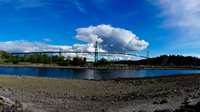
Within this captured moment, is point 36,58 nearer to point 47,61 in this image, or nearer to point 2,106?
point 47,61

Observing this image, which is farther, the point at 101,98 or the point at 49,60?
the point at 49,60

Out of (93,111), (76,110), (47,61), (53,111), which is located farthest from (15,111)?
(47,61)

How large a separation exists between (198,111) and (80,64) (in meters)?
102

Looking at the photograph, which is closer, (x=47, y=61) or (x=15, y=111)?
(x=15, y=111)

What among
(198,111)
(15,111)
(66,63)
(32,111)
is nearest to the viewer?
(198,111)

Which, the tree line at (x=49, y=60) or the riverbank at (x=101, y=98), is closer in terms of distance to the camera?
the riverbank at (x=101, y=98)

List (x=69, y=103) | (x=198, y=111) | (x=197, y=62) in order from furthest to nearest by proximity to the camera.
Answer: (x=197, y=62), (x=69, y=103), (x=198, y=111)

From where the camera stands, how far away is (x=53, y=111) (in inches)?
297

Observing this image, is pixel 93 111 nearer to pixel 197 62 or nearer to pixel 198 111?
pixel 198 111

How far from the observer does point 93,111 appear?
751cm

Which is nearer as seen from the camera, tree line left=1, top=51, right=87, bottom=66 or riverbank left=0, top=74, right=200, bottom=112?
riverbank left=0, top=74, right=200, bottom=112

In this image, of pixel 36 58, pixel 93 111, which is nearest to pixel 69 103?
pixel 93 111

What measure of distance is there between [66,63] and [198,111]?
334 ft

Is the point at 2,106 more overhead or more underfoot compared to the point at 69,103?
more overhead
